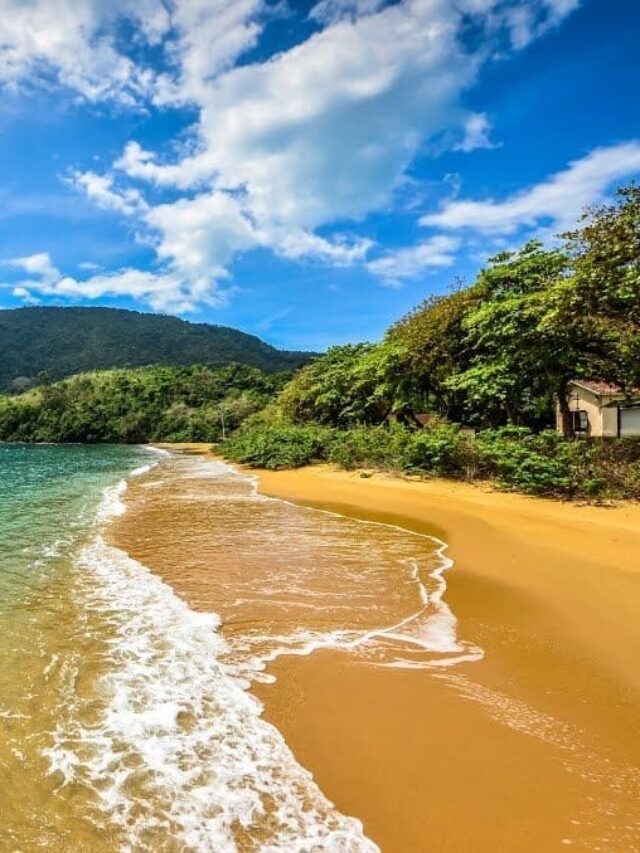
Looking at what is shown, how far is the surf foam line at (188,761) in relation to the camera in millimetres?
2875

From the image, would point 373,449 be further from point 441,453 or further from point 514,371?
point 514,371

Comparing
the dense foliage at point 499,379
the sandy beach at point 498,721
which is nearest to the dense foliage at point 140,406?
the dense foliage at point 499,379

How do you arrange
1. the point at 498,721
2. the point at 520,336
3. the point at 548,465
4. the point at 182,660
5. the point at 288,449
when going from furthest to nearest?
the point at 288,449
the point at 520,336
the point at 548,465
the point at 182,660
the point at 498,721

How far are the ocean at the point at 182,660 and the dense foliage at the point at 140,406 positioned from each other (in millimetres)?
59058

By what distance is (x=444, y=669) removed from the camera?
4773 mm

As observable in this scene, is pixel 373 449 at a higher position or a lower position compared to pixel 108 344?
lower

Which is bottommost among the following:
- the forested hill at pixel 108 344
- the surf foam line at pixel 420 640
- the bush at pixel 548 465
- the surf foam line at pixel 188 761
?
the surf foam line at pixel 188 761

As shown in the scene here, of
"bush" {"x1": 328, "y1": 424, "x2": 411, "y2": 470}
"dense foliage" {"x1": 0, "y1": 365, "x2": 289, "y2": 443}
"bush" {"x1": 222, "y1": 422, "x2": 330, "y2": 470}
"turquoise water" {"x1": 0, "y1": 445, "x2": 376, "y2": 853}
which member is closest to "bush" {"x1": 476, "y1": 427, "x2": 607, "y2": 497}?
"bush" {"x1": 328, "y1": 424, "x2": 411, "y2": 470}

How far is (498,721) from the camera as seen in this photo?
390 cm

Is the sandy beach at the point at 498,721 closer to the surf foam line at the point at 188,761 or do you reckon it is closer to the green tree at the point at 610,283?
the surf foam line at the point at 188,761

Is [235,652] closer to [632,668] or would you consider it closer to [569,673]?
[569,673]

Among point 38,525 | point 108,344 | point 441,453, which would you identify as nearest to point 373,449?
point 441,453

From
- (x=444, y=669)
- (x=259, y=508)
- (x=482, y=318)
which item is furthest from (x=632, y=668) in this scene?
(x=482, y=318)

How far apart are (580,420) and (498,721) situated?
1234 inches
